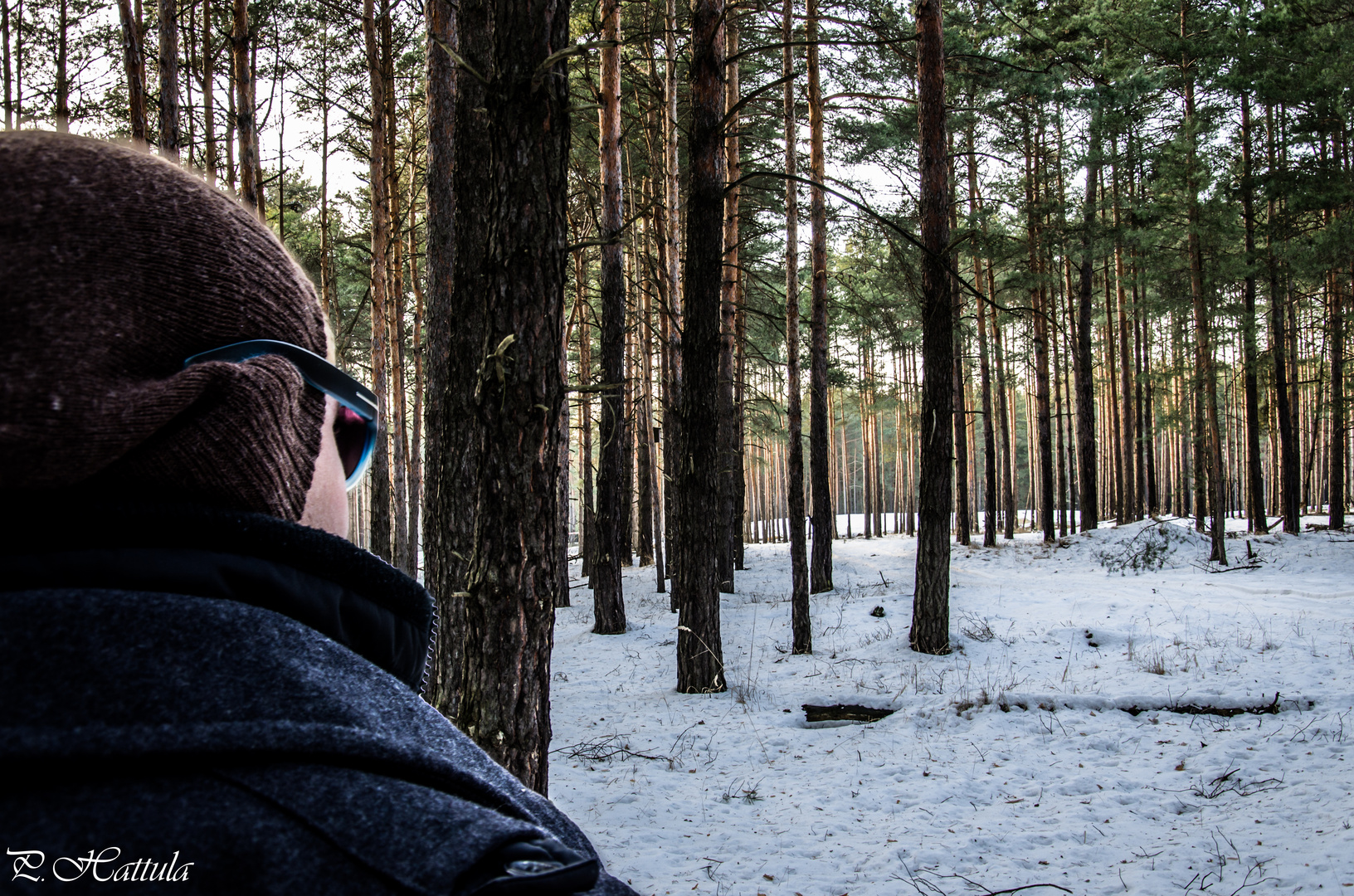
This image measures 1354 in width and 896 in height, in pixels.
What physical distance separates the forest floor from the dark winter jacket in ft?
13.1

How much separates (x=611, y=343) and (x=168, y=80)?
531cm

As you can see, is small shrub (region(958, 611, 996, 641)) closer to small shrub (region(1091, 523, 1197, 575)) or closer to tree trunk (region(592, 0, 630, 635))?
tree trunk (region(592, 0, 630, 635))

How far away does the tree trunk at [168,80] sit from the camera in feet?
20.5

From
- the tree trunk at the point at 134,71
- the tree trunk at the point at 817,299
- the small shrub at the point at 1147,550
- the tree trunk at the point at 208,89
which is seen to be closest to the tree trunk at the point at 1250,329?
the small shrub at the point at 1147,550

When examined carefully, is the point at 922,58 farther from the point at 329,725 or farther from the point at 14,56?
the point at 14,56

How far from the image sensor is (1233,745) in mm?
5598

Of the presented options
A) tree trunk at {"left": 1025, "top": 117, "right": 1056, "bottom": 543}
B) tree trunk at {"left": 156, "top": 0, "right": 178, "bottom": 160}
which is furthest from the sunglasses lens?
tree trunk at {"left": 1025, "top": 117, "right": 1056, "bottom": 543}

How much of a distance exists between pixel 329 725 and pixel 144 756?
0.38ft

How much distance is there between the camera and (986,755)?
18.9ft

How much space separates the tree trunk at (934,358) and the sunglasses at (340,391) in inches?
313

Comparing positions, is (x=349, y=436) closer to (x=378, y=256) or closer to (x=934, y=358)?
(x=934, y=358)

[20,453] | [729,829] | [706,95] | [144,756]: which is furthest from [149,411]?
[706,95]

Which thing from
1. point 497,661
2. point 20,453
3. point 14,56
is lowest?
point 497,661

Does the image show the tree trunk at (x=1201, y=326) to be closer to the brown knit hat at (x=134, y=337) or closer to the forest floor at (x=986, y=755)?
the forest floor at (x=986, y=755)
